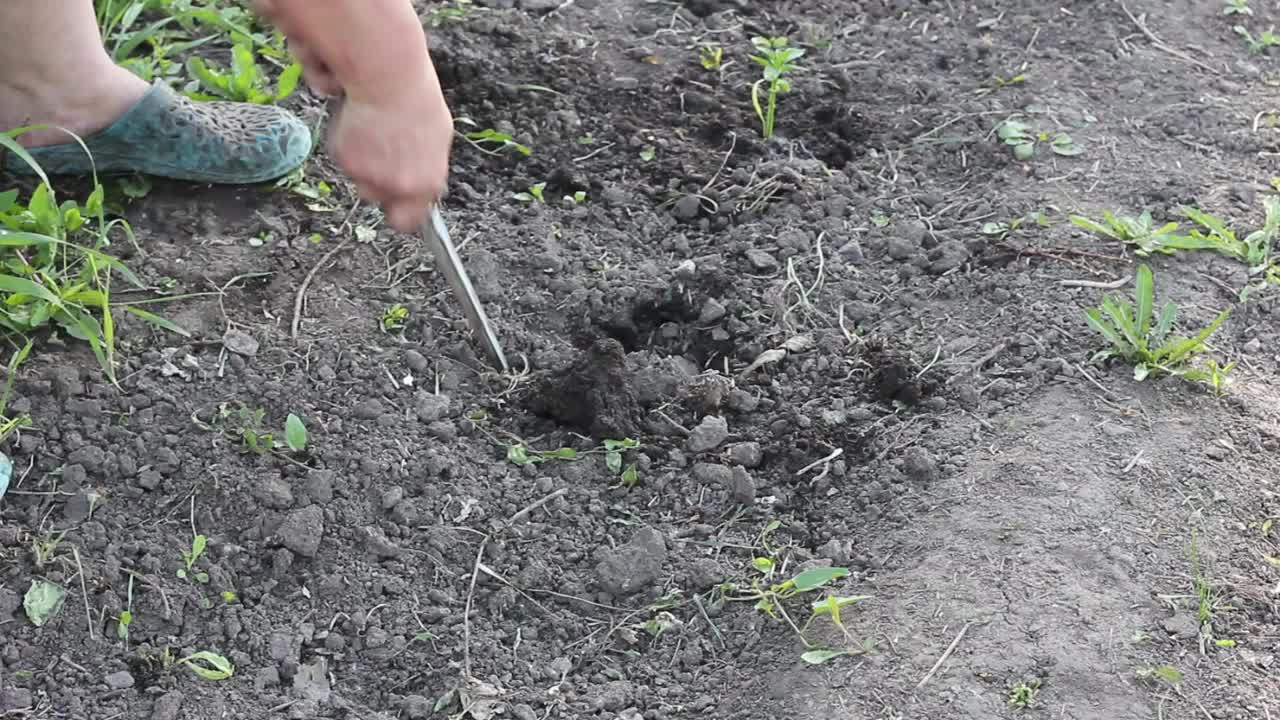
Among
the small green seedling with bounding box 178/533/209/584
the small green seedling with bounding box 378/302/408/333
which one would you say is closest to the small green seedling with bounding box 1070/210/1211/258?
the small green seedling with bounding box 378/302/408/333

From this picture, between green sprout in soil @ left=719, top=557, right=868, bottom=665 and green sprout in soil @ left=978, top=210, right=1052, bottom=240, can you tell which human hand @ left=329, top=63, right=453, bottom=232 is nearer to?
green sprout in soil @ left=719, top=557, right=868, bottom=665

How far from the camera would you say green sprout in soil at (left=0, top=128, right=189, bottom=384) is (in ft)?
7.34

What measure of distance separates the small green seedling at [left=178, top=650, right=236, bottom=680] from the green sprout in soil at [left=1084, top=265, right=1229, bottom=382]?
59.2 inches

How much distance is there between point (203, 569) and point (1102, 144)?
197 centimetres

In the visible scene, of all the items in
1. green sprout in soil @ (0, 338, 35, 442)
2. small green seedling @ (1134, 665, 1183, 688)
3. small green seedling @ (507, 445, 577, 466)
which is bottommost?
small green seedling @ (507, 445, 577, 466)

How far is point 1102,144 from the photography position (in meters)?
2.81

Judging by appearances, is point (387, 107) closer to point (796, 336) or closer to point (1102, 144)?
point (796, 336)

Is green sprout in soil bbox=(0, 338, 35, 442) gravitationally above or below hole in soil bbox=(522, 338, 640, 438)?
above

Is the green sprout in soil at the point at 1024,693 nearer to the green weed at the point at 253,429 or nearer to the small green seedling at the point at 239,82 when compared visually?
the green weed at the point at 253,429

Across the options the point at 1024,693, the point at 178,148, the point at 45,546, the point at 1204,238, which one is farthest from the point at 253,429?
the point at 1204,238

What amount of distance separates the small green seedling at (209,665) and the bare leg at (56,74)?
116cm

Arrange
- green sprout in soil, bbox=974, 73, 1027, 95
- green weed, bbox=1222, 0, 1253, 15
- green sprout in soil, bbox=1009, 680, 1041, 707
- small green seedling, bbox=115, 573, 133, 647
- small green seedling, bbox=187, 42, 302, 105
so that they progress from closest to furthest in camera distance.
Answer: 1. green sprout in soil, bbox=1009, 680, 1041, 707
2. small green seedling, bbox=115, 573, 133, 647
3. small green seedling, bbox=187, 42, 302, 105
4. green sprout in soil, bbox=974, 73, 1027, 95
5. green weed, bbox=1222, 0, 1253, 15

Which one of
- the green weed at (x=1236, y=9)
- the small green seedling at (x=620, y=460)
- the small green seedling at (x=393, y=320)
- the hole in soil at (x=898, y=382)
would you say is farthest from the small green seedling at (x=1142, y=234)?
the small green seedling at (x=393, y=320)

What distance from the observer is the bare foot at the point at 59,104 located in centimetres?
253
